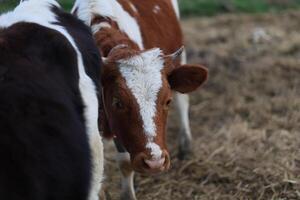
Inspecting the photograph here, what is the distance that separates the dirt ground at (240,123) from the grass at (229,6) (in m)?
1.46

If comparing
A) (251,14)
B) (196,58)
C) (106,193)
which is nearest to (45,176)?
(106,193)

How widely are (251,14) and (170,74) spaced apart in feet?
22.9

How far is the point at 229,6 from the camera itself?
11.4 metres

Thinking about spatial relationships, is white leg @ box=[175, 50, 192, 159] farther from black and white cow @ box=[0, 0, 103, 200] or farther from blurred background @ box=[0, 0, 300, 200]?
black and white cow @ box=[0, 0, 103, 200]

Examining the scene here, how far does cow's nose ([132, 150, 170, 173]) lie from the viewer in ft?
12.1

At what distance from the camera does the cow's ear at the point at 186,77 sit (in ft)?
13.6

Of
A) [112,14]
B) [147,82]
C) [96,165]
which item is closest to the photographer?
[96,165]

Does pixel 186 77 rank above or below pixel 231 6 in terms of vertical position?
above

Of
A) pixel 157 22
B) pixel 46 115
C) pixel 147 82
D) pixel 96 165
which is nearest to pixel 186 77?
pixel 147 82

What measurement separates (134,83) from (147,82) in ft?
0.25

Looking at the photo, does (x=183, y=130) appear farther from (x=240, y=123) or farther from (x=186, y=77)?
(x=186, y=77)

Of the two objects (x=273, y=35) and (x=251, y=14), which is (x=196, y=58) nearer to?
(x=273, y=35)

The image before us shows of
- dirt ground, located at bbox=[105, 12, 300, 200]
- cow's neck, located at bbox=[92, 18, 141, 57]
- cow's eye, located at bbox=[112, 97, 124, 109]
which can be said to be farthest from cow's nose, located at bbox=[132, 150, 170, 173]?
dirt ground, located at bbox=[105, 12, 300, 200]

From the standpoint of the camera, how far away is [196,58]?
27.1 ft
